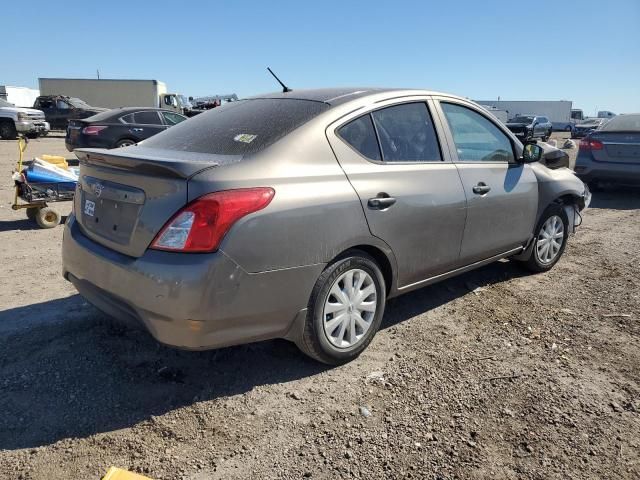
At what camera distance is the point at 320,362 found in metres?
3.12

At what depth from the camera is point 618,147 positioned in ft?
28.3

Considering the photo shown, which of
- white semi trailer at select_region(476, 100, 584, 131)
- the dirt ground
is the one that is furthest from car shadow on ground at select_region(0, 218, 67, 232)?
white semi trailer at select_region(476, 100, 584, 131)

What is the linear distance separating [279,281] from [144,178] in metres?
0.89

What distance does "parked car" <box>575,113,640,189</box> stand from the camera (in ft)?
27.8

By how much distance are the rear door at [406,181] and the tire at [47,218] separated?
5.19 metres

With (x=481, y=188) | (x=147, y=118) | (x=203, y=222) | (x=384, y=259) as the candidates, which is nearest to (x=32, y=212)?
(x=203, y=222)

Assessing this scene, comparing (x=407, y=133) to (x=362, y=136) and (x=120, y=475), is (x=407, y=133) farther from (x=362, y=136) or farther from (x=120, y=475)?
(x=120, y=475)

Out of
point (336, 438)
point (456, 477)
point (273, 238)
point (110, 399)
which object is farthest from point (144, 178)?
point (456, 477)

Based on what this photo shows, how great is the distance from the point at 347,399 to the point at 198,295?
1.06 meters

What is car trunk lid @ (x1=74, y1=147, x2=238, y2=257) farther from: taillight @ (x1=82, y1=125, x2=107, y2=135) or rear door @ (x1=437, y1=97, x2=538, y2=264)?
taillight @ (x1=82, y1=125, x2=107, y2=135)

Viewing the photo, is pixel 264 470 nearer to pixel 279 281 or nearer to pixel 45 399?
pixel 279 281

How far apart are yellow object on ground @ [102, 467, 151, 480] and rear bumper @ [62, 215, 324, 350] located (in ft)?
1.99

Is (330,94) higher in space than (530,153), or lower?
higher

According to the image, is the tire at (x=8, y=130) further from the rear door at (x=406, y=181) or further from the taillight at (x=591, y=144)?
the rear door at (x=406, y=181)
